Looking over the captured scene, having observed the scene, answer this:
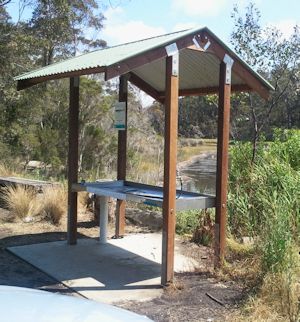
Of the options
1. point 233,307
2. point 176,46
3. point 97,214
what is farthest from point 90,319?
point 97,214

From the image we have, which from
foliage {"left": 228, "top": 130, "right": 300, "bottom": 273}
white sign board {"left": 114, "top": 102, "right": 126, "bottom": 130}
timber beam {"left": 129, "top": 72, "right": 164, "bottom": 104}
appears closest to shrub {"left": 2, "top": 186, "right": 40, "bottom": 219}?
white sign board {"left": 114, "top": 102, "right": 126, "bottom": 130}

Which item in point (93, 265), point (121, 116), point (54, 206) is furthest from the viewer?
point (54, 206)

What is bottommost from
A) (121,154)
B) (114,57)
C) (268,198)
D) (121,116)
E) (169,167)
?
(268,198)

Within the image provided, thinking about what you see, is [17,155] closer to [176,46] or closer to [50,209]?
[50,209]

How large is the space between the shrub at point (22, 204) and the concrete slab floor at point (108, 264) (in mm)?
1741

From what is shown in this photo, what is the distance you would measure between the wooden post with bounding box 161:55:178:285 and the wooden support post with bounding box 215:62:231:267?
2.60 feet

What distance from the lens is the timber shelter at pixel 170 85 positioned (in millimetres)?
5438

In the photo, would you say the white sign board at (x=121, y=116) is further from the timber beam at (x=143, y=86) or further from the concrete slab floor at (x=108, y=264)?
the concrete slab floor at (x=108, y=264)

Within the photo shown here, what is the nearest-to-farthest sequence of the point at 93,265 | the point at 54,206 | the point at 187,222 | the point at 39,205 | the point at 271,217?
the point at 271,217
the point at 93,265
the point at 187,222
the point at 54,206
the point at 39,205

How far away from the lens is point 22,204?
904 cm

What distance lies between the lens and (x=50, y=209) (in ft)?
29.6

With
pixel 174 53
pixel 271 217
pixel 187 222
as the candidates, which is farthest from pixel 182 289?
pixel 187 222

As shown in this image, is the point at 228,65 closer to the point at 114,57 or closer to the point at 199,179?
the point at 114,57

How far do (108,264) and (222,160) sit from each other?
6.37 ft
